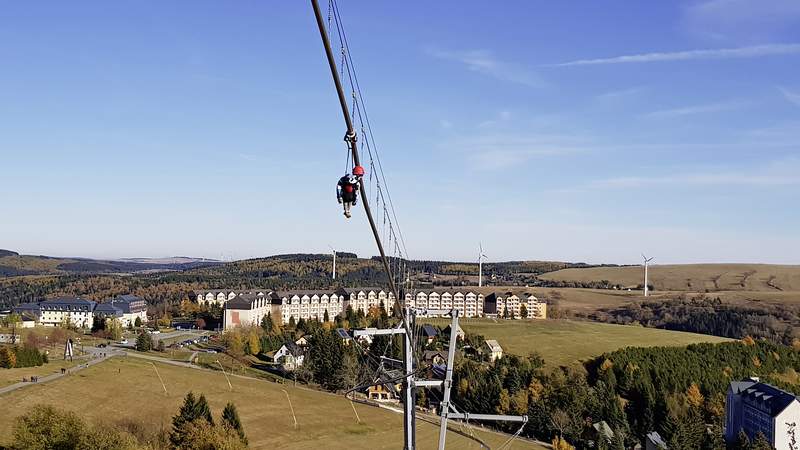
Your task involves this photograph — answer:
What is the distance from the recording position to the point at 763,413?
55812mm

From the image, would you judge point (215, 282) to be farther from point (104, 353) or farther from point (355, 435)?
point (355, 435)

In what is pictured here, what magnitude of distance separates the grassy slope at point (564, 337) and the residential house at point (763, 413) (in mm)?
23689

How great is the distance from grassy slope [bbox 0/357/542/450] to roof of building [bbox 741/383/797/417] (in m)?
18.2

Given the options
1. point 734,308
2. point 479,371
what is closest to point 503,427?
point 479,371

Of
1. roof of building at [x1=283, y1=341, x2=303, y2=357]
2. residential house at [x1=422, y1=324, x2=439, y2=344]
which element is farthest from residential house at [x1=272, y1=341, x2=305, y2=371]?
residential house at [x1=422, y1=324, x2=439, y2=344]

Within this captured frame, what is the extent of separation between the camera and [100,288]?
164m

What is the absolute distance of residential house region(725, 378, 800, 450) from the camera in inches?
2115

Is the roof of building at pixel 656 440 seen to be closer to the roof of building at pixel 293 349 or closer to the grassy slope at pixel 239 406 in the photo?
the grassy slope at pixel 239 406

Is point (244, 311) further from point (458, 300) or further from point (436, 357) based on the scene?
point (458, 300)

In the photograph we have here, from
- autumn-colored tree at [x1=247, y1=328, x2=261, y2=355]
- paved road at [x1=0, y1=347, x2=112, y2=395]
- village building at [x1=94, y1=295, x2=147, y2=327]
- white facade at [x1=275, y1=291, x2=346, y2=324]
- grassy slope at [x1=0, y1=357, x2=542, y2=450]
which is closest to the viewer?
grassy slope at [x1=0, y1=357, x2=542, y2=450]

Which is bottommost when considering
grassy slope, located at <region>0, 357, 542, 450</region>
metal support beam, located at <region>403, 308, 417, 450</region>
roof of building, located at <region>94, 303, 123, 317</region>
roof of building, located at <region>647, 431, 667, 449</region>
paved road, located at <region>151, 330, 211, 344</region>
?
roof of building, located at <region>647, 431, 667, 449</region>

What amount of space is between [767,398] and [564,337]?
43052 millimetres

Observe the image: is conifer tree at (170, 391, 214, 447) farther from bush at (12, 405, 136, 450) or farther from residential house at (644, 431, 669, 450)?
residential house at (644, 431, 669, 450)

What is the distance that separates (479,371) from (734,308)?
85.2m
